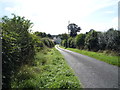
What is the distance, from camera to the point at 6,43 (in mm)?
4051

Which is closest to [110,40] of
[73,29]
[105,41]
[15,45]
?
[105,41]

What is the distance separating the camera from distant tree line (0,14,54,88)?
158 inches

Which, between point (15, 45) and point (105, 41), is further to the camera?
point (105, 41)

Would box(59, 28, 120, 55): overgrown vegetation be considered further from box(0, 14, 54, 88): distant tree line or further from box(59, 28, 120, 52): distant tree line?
box(0, 14, 54, 88): distant tree line

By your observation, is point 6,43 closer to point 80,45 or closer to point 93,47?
point 93,47

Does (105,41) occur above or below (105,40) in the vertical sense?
below

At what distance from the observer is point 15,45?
522 centimetres

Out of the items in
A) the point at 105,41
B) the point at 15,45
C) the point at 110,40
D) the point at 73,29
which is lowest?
the point at 15,45

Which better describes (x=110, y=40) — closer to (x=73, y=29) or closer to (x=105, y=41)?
(x=105, y=41)

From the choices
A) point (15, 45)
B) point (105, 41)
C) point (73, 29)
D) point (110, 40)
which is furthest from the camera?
point (73, 29)

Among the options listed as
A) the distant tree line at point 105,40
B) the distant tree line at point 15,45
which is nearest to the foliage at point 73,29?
the distant tree line at point 105,40

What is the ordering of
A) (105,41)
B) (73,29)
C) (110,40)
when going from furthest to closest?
(73,29), (105,41), (110,40)

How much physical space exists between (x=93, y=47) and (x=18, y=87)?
753 inches

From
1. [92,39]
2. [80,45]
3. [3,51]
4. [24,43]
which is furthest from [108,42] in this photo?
[3,51]
